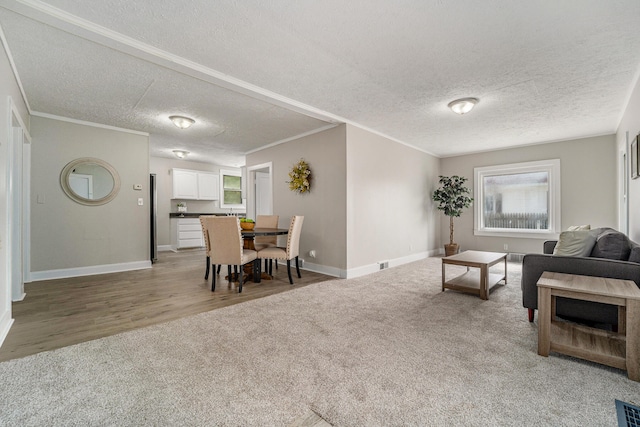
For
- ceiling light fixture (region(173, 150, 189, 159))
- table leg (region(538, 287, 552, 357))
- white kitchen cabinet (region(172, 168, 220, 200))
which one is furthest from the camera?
white kitchen cabinet (region(172, 168, 220, 200))

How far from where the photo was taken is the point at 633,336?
1698 mm

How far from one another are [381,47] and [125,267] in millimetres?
5274

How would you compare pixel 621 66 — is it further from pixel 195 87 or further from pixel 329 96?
pixel 195 87

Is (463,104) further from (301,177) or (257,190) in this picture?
(257,190)

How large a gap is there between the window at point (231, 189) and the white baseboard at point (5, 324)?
617cm

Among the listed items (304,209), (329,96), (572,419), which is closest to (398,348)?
(572,419)

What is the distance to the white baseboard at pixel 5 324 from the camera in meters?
2.27

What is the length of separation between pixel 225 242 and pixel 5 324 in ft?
6.61

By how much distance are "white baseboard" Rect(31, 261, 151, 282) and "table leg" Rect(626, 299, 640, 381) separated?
616 centimetres

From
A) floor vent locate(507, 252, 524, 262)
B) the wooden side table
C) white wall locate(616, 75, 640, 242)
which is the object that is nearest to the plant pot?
floor vent locate(507, 252, 524, 262)

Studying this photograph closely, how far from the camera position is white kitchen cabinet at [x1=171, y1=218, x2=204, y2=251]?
753 cm

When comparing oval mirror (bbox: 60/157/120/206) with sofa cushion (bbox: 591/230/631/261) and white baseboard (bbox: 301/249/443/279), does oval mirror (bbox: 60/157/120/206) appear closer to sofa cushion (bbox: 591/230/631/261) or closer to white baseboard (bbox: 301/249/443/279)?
white baseboard (bbox: 301/249/443/279)

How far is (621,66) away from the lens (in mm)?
2750

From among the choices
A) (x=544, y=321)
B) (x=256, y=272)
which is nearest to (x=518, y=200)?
(x=544, y=321)
